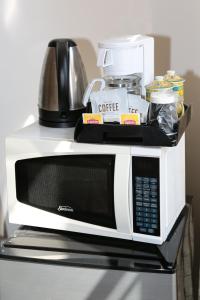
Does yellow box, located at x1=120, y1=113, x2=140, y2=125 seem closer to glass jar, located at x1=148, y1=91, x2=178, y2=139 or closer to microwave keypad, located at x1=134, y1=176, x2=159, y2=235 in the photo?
glass jar, located at x1=148, y1=91, x2=178, y2=139

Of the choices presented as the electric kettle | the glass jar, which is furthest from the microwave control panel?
the electric kettle

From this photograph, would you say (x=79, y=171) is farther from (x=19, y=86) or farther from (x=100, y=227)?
(x=19, y=86)

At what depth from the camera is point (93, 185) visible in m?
1.47

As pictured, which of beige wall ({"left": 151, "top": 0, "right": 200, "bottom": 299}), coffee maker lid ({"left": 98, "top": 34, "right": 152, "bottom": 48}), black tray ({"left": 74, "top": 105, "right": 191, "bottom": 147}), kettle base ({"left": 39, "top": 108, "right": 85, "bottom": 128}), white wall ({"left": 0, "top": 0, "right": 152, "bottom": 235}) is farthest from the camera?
beige wall ({"left": 151, "top": 0, "right": 200, "bottom": 299})

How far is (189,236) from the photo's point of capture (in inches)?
68.5

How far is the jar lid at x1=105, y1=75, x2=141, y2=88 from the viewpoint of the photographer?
5.15 ft

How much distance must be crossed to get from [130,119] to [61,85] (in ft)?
0.90

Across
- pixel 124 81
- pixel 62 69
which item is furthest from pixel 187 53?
pixel 62 69

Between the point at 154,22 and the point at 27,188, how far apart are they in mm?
905

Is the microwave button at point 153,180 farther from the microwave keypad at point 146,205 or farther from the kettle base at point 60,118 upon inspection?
the kettle base at point 60,118

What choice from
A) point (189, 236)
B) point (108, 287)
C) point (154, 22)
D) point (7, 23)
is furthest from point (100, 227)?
point (154, 22)

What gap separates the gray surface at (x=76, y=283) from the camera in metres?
1.38

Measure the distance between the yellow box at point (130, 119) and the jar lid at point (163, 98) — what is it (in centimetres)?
6

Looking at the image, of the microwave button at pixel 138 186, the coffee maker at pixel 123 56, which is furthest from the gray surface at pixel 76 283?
the coffee maker at pixel 123 56
